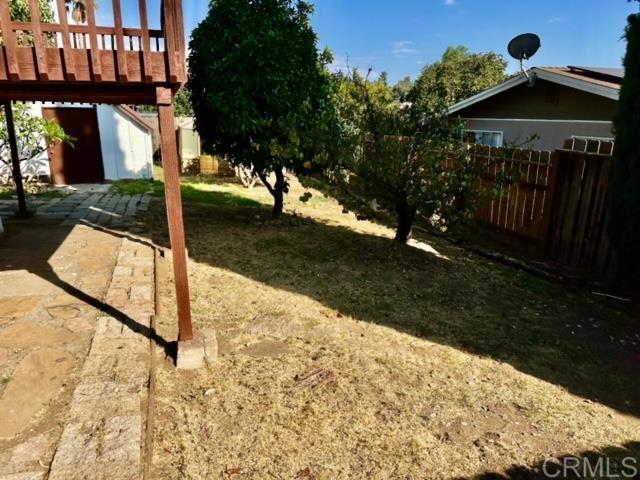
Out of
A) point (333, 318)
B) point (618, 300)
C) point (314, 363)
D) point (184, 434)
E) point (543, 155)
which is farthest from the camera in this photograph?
point (543, 155)

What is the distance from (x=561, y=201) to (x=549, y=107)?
15.4 feet

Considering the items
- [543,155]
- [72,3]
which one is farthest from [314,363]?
[72,3]

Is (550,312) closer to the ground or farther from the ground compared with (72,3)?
closer to the ground

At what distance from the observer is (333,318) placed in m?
4.38

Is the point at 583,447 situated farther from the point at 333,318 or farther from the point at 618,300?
the point at 618,300

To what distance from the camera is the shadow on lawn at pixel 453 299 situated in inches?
147

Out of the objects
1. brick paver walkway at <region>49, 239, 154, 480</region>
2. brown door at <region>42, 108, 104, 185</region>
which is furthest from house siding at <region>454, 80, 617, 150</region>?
brown door at <region>42, 108, 104, 185</region>

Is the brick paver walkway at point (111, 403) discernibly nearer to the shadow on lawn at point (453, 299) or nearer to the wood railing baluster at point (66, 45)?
the shadow on lawn at point (453, 299)

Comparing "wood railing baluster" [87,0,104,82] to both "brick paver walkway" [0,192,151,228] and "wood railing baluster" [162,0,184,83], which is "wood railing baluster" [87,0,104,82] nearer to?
"wood railing baluster" [162,0,184,83]

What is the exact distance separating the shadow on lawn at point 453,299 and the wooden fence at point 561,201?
2.81ft

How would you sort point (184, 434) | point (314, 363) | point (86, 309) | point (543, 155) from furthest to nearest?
1. point (543, 155)
2. point (86, 309)
3. point (314, 363)
4. point (184, 434)

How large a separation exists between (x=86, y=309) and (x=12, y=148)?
463 cm

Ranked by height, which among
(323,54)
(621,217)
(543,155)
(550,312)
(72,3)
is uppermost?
(72,3)

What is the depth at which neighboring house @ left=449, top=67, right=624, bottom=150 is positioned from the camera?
8.51 metres
